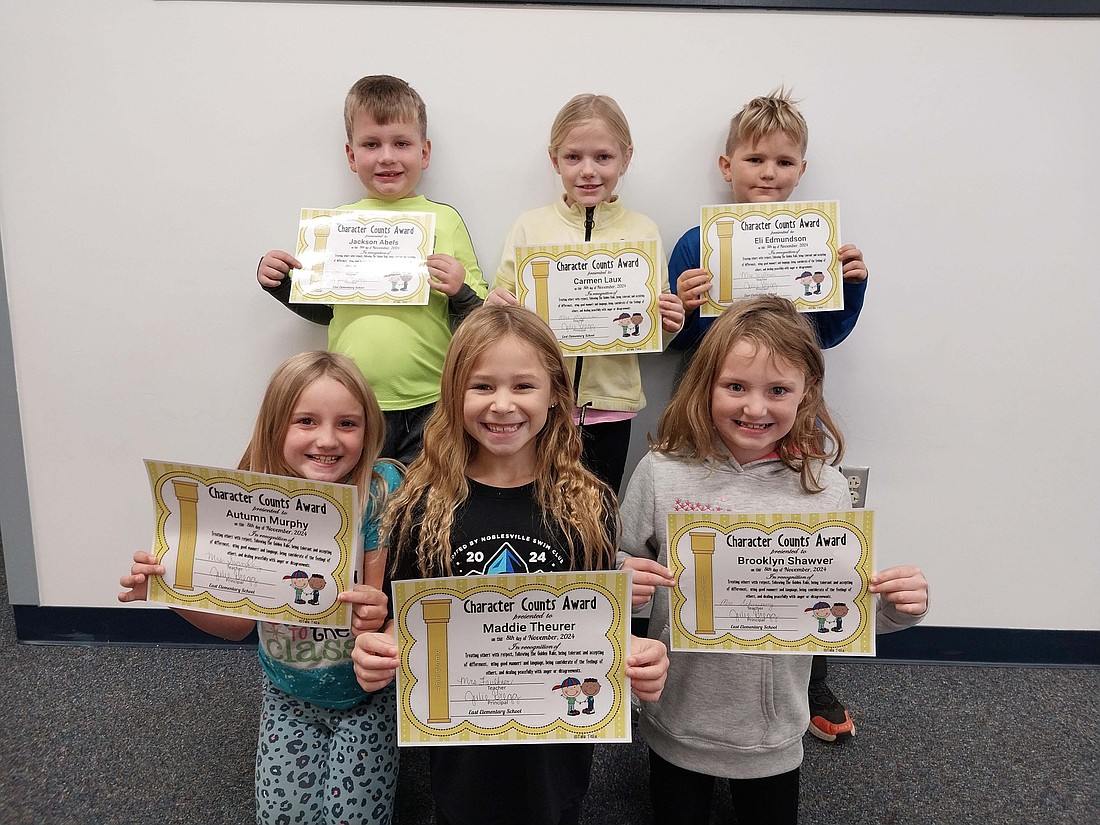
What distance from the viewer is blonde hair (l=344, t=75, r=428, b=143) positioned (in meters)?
1.86

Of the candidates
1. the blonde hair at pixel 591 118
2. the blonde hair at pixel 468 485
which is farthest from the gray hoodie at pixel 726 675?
the blonde hair at pixel 591 118

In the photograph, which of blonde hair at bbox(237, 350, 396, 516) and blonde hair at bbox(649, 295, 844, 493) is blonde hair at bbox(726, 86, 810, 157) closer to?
blonde hair at bbox(649, 295, 844, 493)

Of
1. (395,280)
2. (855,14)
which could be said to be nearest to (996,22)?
(855,14)

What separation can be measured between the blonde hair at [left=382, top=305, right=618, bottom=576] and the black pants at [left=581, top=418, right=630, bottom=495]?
553mm

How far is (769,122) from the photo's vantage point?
1.86 meters

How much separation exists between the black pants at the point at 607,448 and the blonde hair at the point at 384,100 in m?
0.99

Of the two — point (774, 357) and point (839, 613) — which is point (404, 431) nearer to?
point (774, 357)

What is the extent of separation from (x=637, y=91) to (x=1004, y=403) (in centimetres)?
149

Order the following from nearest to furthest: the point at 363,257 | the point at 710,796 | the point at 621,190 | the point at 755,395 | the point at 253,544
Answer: the point at 253,544
the point at 755,395
the point at 710,796
the point at 363,257
the point at 621,190

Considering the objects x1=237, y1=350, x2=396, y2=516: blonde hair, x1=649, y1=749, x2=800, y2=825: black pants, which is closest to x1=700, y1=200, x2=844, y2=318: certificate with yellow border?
x1=237, y1=350, x2=396, y2=516: blonde hair

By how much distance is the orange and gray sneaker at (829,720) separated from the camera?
1933mm

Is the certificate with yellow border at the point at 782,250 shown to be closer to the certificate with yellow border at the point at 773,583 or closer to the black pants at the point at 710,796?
the certificate with yellow border at the point at 773,583

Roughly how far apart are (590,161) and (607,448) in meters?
0.79

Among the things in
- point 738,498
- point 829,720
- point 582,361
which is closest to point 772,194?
point 582,361
